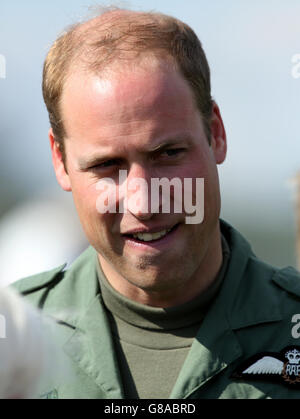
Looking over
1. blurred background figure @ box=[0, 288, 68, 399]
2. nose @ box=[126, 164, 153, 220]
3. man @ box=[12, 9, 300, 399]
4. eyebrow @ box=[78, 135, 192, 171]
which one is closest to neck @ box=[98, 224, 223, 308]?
man @ box=[12, 9, 300, 399]

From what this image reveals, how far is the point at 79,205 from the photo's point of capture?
8.58 ft

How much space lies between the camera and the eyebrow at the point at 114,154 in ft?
7.88

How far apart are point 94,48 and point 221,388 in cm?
127

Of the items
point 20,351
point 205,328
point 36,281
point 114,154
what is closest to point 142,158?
point 114,154

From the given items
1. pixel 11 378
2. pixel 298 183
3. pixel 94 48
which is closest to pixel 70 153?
pixel 94 48

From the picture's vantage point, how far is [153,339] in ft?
8.48

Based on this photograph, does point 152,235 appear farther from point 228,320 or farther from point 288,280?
point 288,280

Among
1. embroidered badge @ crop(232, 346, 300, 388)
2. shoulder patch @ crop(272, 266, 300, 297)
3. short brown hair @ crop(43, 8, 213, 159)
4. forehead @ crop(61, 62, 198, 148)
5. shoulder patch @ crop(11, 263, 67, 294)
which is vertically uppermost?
short brown hair @ crop(43, 8, 213, 159)

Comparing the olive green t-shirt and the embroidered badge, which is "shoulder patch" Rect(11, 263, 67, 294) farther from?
the embroidered badge

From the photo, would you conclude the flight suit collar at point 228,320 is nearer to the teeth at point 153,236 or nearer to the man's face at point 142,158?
the man's face at point 142,158

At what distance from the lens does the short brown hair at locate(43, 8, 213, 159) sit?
2506 millimetres

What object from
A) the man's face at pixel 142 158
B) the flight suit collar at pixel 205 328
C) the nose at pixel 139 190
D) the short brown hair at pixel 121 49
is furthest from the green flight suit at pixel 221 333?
the short brown hair at pixel 121 49

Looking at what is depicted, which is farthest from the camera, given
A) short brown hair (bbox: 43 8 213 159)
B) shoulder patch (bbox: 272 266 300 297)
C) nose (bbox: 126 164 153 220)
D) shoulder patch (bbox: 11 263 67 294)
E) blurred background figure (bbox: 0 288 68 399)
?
shoulder patch (bbox: 11 263 67 294)

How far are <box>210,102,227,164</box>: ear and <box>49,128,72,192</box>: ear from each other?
22.6 inches
